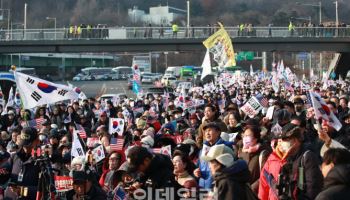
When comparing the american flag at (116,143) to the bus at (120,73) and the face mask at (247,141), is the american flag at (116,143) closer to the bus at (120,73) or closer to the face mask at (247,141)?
the face mask at (247,141)

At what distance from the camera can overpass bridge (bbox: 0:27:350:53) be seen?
52406mm

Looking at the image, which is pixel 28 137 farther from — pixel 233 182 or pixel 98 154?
pixel 233 182

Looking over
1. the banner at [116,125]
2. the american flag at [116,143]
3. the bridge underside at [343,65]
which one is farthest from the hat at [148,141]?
the bridge underside at [343,65]

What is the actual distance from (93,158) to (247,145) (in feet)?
8.71

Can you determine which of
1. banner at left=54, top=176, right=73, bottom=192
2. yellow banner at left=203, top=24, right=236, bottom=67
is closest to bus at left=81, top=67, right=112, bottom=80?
yellow banner at left=203, top=24, right=236, bottom=67

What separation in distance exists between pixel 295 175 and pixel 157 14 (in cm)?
17388

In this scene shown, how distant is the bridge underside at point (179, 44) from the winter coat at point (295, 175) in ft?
143

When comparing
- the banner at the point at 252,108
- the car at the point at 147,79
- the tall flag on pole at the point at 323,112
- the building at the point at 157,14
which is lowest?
the banner at the point at 252,108

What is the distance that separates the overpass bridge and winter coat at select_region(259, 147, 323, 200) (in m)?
43.8

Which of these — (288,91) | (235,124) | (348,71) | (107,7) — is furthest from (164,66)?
(235,124)

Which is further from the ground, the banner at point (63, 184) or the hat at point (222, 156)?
the hat at point (222, 156)

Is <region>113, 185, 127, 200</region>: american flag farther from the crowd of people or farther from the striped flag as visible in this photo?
the striped flag

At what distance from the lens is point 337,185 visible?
6273 millimetres

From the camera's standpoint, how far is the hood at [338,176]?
6.26 metres
